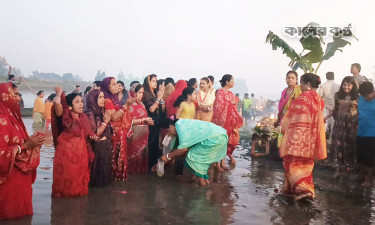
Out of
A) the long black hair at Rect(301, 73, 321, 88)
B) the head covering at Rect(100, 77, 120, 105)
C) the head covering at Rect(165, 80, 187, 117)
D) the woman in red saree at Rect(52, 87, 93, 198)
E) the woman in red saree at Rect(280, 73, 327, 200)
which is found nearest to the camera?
the woman in red saree at Rect(52, 87, 93, 198)

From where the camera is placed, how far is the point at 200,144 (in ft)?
19.8

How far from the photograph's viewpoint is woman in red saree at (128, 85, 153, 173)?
6.82 metres

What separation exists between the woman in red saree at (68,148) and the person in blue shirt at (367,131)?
519 cm

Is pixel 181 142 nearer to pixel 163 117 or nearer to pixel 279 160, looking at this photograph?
pixel 163 117

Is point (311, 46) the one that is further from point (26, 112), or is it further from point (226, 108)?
point (26, 112)

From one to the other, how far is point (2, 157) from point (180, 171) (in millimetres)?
3810

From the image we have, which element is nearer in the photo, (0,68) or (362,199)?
(362,199)

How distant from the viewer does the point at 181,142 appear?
19.8 ft

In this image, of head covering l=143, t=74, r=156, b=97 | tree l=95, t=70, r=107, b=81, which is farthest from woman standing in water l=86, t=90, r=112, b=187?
tree l=95, t=70, r=107, b=81

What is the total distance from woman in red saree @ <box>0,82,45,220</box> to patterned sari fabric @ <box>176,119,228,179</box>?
2.62 meters

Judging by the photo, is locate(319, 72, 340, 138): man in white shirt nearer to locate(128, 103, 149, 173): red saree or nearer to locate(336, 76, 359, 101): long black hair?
locate(336, 76, 359, 101): long black hair

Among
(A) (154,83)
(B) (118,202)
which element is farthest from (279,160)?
(B) (118,202)

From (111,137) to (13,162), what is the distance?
8.43 ft

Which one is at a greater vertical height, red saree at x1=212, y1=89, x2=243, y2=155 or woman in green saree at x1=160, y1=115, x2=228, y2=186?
red saree at x1=212, y1=89, x2=243, y2=155
